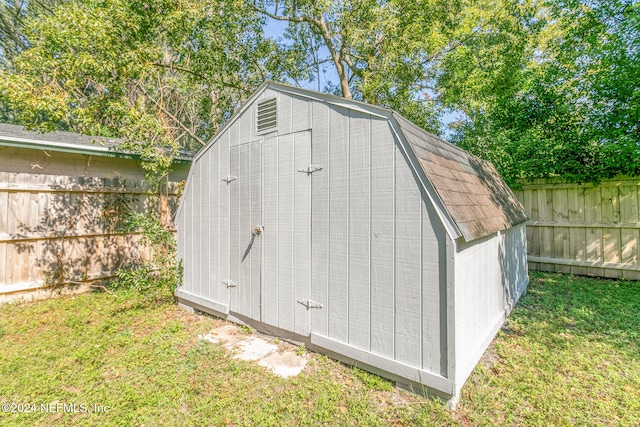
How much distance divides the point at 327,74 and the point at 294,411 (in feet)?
34.4

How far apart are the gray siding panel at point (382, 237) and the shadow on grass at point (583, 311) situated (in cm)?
198

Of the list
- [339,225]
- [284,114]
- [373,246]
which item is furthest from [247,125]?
[373,246]

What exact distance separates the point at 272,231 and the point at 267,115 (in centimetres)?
137

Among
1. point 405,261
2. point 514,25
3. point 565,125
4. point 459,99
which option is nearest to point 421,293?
point 405,261

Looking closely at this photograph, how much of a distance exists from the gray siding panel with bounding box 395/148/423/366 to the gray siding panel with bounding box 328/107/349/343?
1.68ft

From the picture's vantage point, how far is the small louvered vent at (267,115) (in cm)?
350

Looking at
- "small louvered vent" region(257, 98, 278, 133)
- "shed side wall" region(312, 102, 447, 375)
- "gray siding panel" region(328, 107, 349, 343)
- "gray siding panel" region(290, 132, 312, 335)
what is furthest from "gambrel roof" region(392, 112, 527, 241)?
"small louvered vent" region(257, 98, 278, 133)

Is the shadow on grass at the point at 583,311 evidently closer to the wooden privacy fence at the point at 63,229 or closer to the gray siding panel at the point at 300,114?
the gray siding panel at the point at 300,114

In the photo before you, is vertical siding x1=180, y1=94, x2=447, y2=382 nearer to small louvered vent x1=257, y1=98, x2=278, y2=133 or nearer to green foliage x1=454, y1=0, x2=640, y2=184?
small louvered vent x1=257, y1=98, x2=278, y2=133

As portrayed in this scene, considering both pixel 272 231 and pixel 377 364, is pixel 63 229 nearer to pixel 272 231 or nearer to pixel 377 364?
pixel 272 231

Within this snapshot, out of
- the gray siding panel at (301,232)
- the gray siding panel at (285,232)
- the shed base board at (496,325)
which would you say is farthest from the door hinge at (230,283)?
the shed base board at (496,325)

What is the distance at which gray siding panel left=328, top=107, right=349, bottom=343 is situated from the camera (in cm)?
285

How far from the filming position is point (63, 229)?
5117 mm

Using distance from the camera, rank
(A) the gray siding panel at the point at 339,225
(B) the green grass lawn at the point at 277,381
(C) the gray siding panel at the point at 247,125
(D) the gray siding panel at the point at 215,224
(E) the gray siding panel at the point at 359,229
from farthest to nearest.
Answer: (D) the gray siding panel at the point at 215,224
(C) the gray siding panel at the point at 247,125
(A) the gray siding panel at the point at 339,225
(E) the gray siding panel at the point at 359,229
(B) the green grass lawn at the point at 277,381
